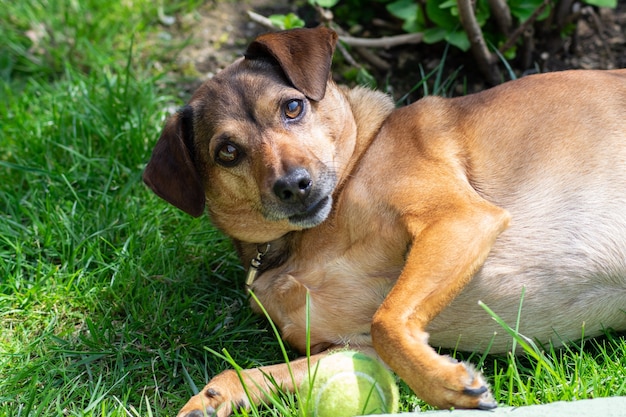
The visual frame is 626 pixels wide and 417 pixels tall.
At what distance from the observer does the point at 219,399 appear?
11.9 ft

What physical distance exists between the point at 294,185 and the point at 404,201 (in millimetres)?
556

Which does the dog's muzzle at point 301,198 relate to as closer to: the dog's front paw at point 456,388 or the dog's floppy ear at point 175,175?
the dog's floppy ear at point 175,175

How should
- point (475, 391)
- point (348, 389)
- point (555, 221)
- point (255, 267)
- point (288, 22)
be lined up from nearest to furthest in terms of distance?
point (475, 391)
point (348, 389)
point (555, 221)
point (255, 267)
point (288, 22)

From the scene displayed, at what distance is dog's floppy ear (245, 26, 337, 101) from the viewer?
410 cm

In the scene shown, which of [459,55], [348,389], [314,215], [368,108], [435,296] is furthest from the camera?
[459,55]

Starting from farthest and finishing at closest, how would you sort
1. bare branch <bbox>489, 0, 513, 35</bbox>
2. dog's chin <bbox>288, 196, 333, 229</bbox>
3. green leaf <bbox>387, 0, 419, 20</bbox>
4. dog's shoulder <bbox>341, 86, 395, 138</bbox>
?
green leaf <bbox>387, 0, 419, 20</bbox>, bare branch <bbox>489, 0, 513, 35</bbox>, dog's shoulder <bbox>341, 86, 395, 138</bbox>, dog's chin <bbox>288, 196, 333, 229</bbox>

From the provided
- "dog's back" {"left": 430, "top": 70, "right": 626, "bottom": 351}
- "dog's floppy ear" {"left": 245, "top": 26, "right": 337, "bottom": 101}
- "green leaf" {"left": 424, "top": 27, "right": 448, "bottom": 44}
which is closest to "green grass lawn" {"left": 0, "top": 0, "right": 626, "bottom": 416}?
"dog's back" {"left": 430, "top": 70, "right": 626, "bottom": 351}

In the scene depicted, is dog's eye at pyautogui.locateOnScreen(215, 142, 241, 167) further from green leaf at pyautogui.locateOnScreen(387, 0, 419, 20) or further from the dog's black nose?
green leaf at pyautogui.locateOnScreen(387, 0, 419, 20)

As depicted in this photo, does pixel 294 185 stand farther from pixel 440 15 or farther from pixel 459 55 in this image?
pixel 459 55

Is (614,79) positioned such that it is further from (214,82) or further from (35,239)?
(35,239)

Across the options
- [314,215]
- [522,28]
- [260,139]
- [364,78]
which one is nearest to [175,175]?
[260,139]

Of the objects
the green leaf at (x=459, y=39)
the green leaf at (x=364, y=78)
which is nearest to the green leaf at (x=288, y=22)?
the green leaf at (x=364, y=78)

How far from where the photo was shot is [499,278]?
12.1 feet

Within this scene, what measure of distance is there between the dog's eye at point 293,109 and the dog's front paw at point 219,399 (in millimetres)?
1396
